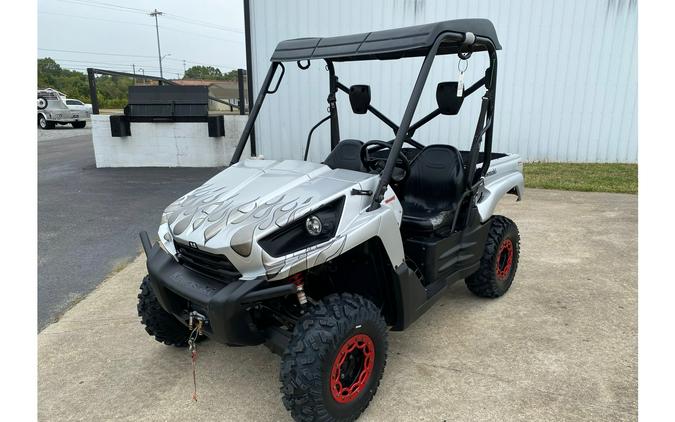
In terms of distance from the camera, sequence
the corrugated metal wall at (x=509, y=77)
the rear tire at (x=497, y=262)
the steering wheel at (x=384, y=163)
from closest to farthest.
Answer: the steering wheel at (x=384, y=163) < the rear tire at (x=497, y=262) < the corrugated metal wall at (x=509, y=77)

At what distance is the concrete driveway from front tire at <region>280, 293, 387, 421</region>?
0.19 metres

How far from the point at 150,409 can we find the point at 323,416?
0.92 m

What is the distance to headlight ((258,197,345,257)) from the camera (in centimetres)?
198

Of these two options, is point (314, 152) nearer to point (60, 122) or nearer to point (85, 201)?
point (85, 201)

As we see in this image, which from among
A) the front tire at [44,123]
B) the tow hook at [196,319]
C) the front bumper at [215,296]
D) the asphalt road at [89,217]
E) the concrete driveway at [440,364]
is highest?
the front tire at [44,123]

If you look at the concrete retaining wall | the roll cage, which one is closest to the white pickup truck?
the concrete retaining wall

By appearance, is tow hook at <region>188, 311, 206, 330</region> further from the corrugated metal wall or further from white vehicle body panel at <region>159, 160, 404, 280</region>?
the corrugated metal wall

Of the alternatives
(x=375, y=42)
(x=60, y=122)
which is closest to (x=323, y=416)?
(x=375, y=42)

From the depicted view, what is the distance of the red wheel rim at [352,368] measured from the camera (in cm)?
204

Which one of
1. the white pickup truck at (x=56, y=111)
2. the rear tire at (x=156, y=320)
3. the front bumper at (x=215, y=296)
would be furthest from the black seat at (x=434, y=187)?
the white pickup truck at (x=56, y=111)

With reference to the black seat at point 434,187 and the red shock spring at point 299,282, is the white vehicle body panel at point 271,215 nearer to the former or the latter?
the red shock spring at point 299,282

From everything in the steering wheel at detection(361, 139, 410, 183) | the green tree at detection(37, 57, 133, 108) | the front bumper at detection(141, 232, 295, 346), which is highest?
the green tree at detection(37, 57, 133, 108)

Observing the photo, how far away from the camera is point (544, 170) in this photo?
8.40 meters

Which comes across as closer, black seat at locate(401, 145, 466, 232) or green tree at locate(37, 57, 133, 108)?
black seat at locate(401, 145, 466, 232)
